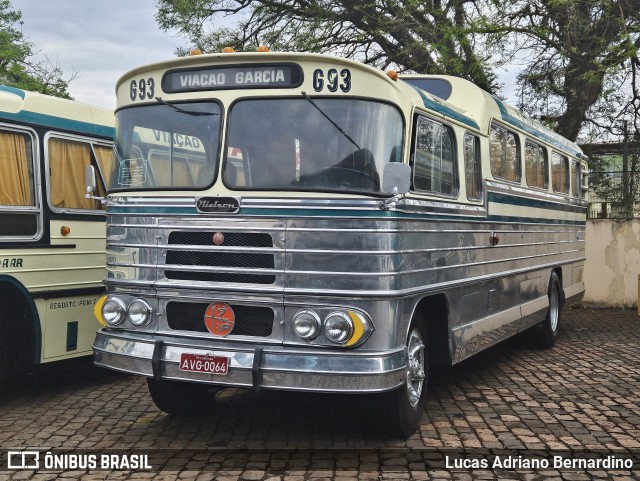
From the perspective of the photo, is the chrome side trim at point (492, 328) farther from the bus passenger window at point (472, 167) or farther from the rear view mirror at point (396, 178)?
the rear view mirror at point (396, 178)

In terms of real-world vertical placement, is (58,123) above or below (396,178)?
above

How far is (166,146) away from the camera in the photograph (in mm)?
5836

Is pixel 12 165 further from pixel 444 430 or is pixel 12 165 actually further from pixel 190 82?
pixel 444 430

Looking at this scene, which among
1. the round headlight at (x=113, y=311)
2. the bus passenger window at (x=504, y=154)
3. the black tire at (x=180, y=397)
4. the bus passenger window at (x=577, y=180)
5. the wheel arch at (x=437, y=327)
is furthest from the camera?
the bus passenger window at (x=577, y=180)

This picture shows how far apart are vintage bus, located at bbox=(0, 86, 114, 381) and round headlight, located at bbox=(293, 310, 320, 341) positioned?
9.47 feet

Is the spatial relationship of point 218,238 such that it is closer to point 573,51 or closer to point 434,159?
point 434,159

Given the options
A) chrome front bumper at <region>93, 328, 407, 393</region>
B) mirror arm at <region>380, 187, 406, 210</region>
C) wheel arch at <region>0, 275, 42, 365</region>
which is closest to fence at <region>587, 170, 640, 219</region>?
mirror arm at <region>380, 187, 406, 210</region>

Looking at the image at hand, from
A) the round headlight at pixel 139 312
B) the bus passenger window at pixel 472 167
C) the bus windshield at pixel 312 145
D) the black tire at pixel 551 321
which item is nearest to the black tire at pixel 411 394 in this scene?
the bus windshield at pixel 312 145

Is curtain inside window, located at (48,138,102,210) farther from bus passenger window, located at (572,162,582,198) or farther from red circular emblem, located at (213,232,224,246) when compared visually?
bus passenger window, located at (572,162,582,198)

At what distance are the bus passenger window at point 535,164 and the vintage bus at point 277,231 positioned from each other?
3.01 meters

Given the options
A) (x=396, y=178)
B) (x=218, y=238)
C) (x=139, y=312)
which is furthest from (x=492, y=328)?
(x=139, y=312)

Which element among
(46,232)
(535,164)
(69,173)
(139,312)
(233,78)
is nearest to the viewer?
(233,78)

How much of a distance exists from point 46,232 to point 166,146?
1976 millimetres

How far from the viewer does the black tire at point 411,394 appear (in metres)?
5.62
